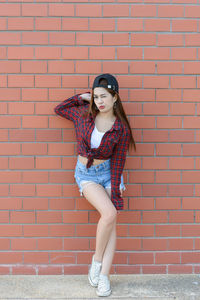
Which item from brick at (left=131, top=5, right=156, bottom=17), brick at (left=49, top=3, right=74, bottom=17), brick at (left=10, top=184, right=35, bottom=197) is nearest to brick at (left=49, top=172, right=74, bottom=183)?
brick at (left=10, top=184, right=35, bottom=197)

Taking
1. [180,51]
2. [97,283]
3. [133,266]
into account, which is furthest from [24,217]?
[180,51]

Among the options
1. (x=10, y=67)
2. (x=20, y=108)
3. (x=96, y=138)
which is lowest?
(x=96, y=138)

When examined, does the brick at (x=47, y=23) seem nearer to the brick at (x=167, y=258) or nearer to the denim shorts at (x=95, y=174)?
the denim shorts at (x=95, y=174)

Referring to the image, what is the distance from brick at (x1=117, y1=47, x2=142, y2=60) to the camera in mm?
3268

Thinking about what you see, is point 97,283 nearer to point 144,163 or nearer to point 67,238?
point 67,238

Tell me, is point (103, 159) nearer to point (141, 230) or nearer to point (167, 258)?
point (141, 230)

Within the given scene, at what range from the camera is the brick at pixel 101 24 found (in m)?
3.24

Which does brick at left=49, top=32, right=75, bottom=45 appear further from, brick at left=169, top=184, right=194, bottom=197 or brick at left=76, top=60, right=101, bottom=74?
brick at left=169, top=184, right=194, bottom=197

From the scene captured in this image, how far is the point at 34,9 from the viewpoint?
10.6ft

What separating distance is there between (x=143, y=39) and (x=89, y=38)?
0.50 m

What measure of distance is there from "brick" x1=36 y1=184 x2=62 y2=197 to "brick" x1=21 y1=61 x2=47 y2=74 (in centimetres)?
108

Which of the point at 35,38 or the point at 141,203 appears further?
the point at 141,203

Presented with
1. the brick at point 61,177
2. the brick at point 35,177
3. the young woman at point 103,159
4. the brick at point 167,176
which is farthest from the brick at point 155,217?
the brick at point 35,177

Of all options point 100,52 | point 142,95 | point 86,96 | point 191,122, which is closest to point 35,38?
point 100,52
